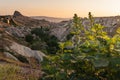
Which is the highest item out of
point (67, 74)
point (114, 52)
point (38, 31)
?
point (114, 52)

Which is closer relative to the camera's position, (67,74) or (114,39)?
(114,39)

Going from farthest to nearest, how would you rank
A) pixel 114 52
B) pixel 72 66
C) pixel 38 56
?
pixel 38 56 → pixel 72 66 → pixel 114 52

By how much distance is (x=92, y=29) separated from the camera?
23.2 feet

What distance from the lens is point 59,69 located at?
23.9 ft

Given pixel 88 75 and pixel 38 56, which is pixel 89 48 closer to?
pixel 88 75

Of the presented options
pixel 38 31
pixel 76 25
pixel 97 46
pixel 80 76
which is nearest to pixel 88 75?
pixel 80 76

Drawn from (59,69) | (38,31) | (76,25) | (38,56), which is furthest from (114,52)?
(38,31)

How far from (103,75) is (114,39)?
0.67 metres

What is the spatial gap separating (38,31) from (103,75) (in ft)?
417

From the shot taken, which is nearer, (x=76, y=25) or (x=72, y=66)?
(x=72, y=66)

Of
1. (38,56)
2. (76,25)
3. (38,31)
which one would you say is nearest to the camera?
(76,25)

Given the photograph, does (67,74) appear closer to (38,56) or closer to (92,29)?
(92,29)

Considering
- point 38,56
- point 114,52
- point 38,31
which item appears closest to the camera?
point 114,52

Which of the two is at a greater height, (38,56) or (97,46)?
(97,46)
